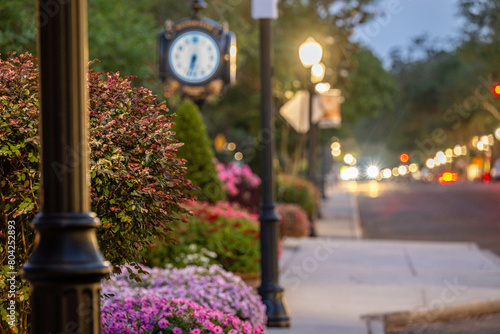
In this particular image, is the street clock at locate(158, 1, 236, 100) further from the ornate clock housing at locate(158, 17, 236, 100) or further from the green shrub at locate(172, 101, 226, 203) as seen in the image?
the green shrub at locate(172, 101, 226, 203)

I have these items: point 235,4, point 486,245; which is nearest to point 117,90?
point 486,245

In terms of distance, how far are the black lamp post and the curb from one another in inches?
271

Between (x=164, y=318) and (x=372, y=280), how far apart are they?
26.4 feet

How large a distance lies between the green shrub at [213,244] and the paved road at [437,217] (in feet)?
31.3

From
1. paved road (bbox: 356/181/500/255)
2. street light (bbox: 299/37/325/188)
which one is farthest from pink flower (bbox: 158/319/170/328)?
street light (bbox: 299/37/325/188)

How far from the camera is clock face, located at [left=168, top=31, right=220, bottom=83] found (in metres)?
11.3

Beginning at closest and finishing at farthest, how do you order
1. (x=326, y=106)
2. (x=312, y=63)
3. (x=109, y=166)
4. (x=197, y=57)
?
(x=109, y=166) → (x=197, y=57) → (x=312, y=63) → (x=326, y=106)

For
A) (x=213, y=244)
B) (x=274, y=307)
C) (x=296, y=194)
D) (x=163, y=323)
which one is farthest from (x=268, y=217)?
(x=296, y=194)

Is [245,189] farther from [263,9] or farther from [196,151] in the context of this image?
[263,9]

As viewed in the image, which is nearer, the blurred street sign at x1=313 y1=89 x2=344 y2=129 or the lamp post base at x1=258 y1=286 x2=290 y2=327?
the lamp post base at x1=258 y1=286 x2=290 y2=327

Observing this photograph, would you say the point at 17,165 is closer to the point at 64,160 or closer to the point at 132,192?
the point at 132,192

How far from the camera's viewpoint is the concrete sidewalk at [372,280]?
32.8 feet

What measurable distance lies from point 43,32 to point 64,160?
1.60 ft

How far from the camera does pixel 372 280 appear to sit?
527 inches
